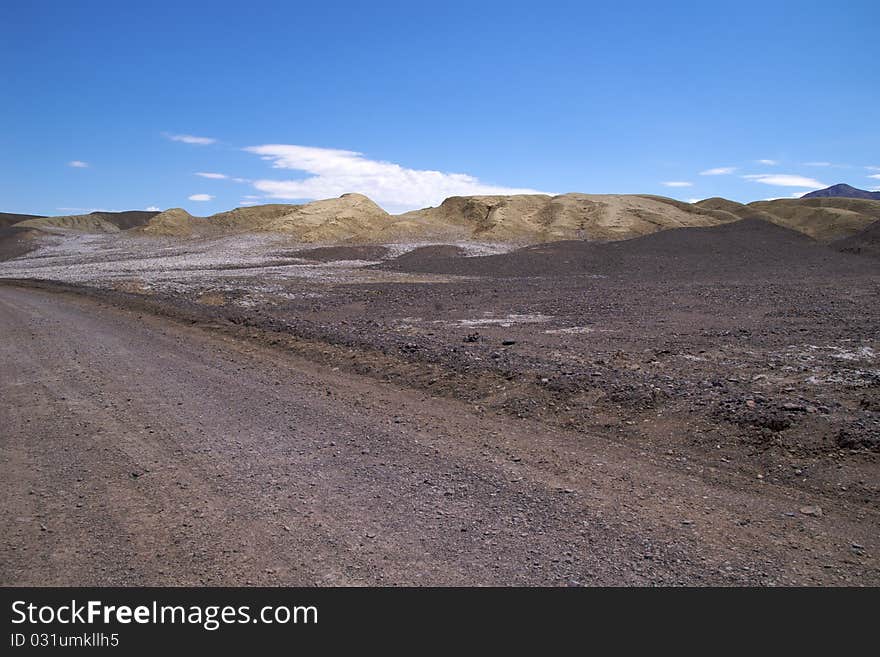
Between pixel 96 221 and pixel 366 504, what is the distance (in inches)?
6224

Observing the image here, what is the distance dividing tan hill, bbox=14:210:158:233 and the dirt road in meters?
123

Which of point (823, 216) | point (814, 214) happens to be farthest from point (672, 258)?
point (814, 214)

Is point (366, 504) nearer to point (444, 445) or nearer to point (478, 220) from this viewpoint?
point (444, 445)

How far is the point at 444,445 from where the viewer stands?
6266mm

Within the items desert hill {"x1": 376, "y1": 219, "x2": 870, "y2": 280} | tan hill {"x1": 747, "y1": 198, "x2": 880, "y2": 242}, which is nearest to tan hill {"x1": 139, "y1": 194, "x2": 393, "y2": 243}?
desert hill {"x1": 376, "y1": 219, "x2": 870, "y2": 280}

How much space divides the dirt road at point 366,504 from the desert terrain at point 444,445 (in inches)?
1.0

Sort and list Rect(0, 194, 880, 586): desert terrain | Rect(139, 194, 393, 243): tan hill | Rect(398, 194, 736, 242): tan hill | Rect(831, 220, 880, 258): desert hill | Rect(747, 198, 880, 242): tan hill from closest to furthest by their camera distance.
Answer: Rect(0, 194, 880, 586): desert terrain → Rect(831, 220, 880, 258): desert hill → Rect(398, 194, 736, 242): tan hill → Rect(139, 194, 393, 243): tan hill → Rect(747, 198, 880, 242): tan hill

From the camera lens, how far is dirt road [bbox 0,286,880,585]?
3.87m

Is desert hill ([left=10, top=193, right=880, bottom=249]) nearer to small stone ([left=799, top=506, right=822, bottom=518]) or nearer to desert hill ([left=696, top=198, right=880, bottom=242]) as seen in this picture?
desert hill ([left=696, top=198, right=880, bottom=242])

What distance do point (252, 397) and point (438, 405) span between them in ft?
8.52

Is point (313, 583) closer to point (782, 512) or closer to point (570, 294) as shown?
point (782, 512)

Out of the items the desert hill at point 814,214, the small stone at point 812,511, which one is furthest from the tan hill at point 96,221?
the small stone at point 812,511

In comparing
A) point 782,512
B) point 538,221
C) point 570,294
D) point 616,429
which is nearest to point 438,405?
point 616,429

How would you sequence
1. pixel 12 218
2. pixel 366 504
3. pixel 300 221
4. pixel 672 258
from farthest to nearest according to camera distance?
pixel 12 218 → pixel 300 221 → pixel 672 258 → pixel 366 504
